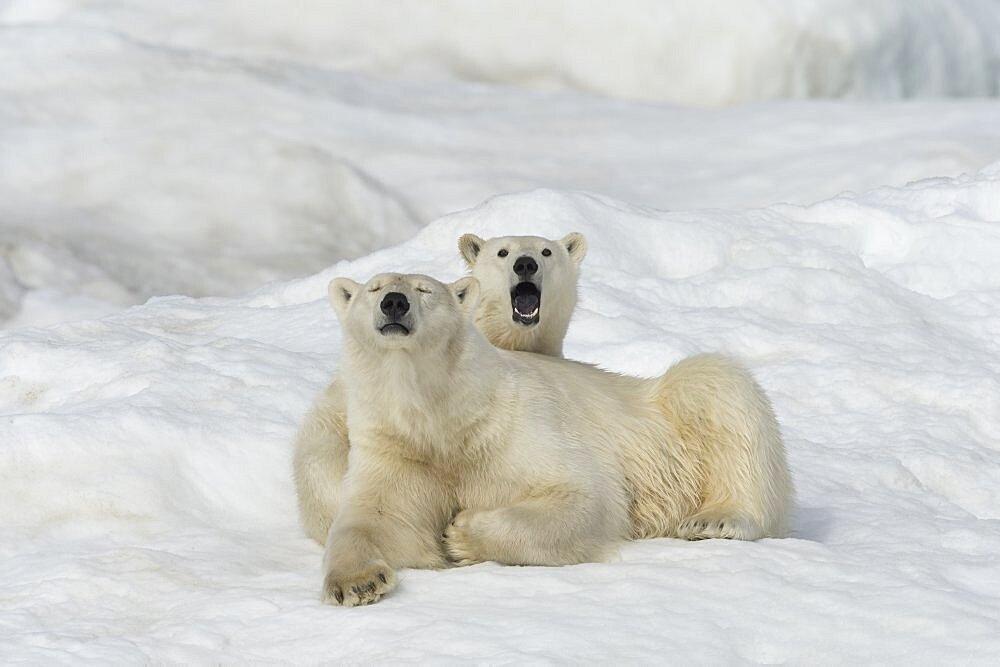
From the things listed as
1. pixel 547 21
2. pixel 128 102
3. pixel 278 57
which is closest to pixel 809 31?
pixel 547 21

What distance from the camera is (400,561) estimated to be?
3811mm

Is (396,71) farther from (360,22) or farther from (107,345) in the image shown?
(107,345)

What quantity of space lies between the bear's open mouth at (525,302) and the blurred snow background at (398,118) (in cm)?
520

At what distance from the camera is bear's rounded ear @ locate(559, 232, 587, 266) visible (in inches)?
222

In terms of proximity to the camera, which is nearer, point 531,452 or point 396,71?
point 531,452

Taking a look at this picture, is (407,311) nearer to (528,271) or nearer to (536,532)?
(536,532)

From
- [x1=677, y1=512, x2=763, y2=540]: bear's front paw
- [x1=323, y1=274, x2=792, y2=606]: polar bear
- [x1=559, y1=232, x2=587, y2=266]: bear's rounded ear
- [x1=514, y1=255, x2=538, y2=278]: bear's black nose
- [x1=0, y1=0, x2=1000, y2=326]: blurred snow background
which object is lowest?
[x1=677, y1=512, x2=763, y2=540]: bear's front paw

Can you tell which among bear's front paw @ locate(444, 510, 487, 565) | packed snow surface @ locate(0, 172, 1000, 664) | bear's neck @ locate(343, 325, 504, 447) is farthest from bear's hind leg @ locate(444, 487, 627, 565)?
bear's neck @ locate(343, 325, 504, 447)

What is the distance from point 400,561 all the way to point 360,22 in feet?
43.6

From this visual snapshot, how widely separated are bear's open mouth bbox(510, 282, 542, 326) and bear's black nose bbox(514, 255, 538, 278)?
0.12 feet

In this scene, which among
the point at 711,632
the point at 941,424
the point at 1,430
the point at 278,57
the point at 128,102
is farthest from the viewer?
the point at 278,57

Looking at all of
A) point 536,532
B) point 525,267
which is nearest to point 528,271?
point 525,267

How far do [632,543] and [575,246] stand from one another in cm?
183

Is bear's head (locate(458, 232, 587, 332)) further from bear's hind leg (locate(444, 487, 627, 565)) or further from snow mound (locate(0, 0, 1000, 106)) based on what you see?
snow mound (locate(0, 0, 1000, 106))
